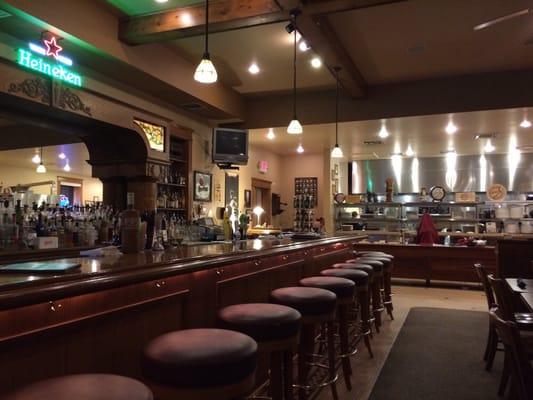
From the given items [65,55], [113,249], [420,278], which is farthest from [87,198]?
[420,278]

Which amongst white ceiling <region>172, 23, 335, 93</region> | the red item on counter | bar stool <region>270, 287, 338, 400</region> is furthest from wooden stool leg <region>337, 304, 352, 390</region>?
the red item on counter

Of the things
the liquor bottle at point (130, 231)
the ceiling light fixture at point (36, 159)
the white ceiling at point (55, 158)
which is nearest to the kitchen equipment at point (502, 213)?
the white ceiling at point (55, 158)

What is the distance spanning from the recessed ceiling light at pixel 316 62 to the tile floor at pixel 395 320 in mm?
3663

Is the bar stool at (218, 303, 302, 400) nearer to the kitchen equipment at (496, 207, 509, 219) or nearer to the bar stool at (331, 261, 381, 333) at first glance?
the bar stool at (331, 261, 381, 333)

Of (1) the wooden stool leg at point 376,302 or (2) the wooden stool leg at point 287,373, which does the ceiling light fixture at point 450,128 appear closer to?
(1) the wooden stool leg at point 376,302

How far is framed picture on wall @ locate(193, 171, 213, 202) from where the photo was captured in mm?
7863

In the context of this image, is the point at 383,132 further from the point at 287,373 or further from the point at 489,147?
the point at 287,373

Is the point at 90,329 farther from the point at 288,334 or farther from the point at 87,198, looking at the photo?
the point at 87,198

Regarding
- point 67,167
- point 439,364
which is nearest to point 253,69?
point 67,167

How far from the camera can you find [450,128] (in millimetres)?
8328

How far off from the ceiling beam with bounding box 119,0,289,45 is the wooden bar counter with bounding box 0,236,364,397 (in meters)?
2.98

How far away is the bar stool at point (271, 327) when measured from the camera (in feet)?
6.38

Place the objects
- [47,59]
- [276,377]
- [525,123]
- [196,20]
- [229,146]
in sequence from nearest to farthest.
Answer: [276,377] → [47,59] → [196,20] → [229,146] → [525,123]

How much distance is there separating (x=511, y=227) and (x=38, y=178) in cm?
996
